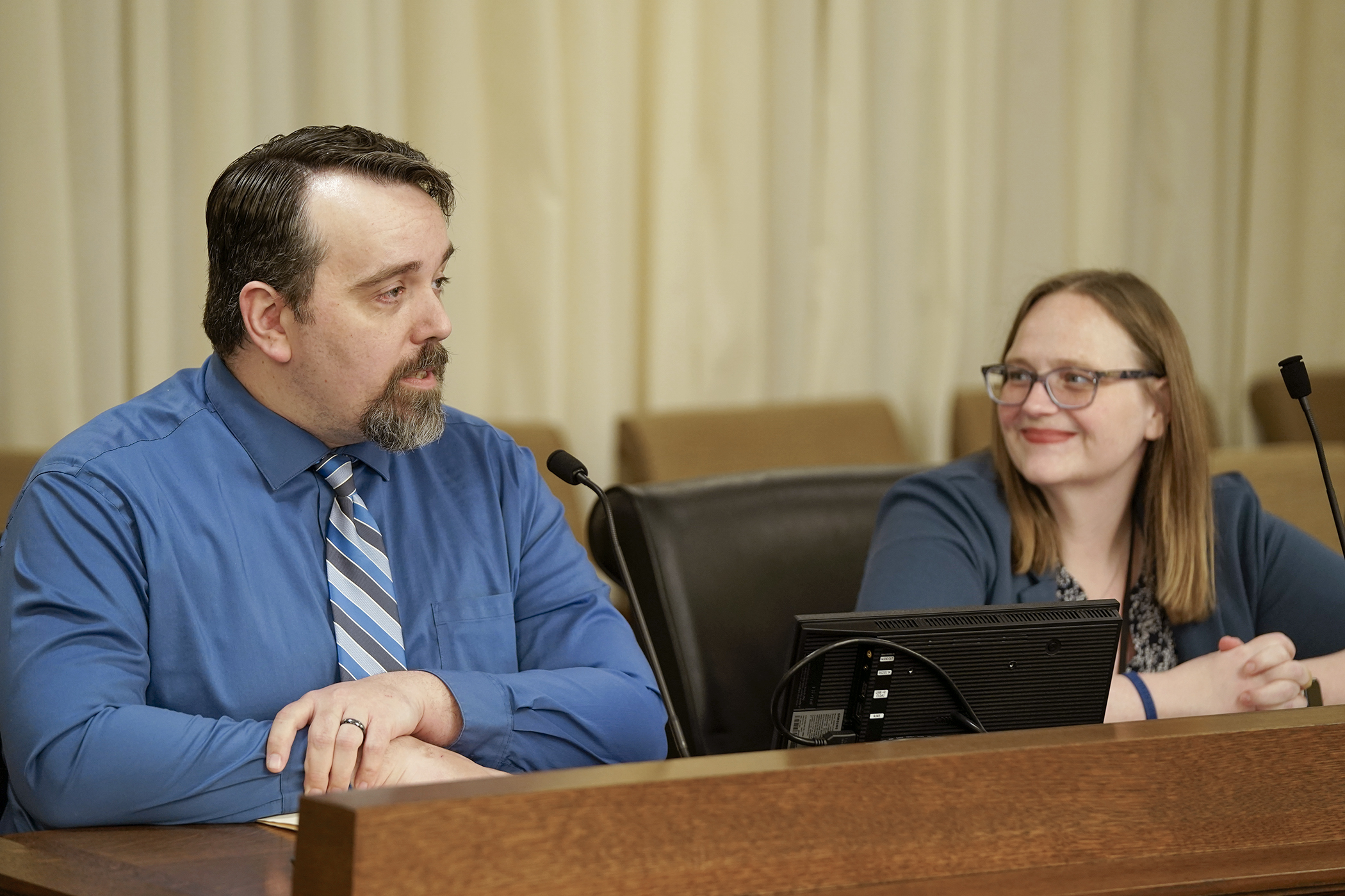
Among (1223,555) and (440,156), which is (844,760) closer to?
(1223,555)

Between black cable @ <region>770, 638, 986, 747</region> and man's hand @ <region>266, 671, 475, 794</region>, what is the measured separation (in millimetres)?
374

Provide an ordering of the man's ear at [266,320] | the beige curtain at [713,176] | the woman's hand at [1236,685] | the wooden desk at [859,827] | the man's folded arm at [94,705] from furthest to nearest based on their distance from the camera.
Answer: the beige curtain at [713,176] → the woman's hand at [1236,685] → the man's ear at [266,320] → the man's folded arm at [94,705] → the wooden desk at [859,827]

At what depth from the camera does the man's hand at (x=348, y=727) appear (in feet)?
4.45

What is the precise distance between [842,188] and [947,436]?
76cm

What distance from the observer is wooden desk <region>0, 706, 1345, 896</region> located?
0.90 metres

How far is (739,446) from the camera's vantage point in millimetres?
3266

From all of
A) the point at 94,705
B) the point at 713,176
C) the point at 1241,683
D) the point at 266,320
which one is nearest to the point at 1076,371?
the point at 1241,683

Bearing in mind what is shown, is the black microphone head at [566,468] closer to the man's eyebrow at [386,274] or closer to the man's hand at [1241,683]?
the man's eyebrow at [386,274]

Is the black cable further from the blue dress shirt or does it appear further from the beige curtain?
the beige curtain

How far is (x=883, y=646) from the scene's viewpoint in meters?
1.35

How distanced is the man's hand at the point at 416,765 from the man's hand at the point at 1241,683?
97 centimetres

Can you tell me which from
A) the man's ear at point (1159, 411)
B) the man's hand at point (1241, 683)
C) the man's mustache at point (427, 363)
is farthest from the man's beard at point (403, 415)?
the man's ear at point (1159, 411)

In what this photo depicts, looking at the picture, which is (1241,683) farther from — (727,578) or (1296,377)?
(727,578)

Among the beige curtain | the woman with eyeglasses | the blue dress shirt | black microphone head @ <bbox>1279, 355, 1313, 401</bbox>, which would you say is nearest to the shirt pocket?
the blue dress shirt
